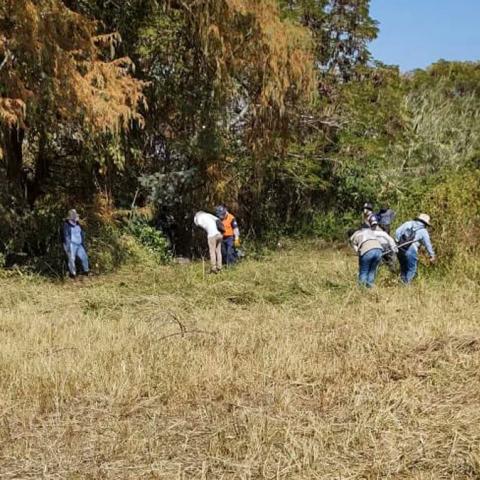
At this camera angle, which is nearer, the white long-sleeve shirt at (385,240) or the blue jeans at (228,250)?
the white long-sleeve shirt at (385,240)

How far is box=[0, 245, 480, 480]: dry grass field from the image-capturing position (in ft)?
13.5

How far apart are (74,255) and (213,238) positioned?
113 inches

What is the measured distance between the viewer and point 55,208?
623 inches

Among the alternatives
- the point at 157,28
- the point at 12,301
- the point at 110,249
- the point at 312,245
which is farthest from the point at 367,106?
the point at 12,301

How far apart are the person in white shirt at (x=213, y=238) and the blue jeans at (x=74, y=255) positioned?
98.5 inches

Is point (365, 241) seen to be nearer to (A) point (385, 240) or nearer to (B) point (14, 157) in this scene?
(A) point (385, 240)

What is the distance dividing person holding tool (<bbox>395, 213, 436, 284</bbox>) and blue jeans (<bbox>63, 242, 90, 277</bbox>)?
6.36m

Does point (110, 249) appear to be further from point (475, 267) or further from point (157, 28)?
point (475, 267)

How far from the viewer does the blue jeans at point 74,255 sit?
44.7ft

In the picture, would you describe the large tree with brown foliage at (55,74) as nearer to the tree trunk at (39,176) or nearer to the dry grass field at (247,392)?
the tree trunk at (39,176)

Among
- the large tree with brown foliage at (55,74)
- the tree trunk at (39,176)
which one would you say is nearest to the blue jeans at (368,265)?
the large tree with brown foliage at (55,74)

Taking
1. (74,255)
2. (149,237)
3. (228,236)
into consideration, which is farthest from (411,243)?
(149,237)

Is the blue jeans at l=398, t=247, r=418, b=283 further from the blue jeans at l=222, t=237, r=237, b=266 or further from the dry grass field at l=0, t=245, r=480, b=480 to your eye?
the blue jeans at l=222, t=237, r=237, b=266

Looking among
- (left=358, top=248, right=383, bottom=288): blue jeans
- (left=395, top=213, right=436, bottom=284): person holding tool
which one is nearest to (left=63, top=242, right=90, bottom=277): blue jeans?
(left=358, top=248, right=383, bottom=288): blue jeans
